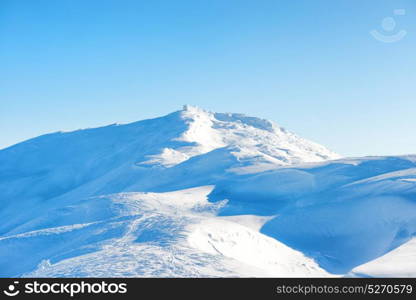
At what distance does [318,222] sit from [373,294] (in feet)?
63.6

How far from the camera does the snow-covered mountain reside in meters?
23.0

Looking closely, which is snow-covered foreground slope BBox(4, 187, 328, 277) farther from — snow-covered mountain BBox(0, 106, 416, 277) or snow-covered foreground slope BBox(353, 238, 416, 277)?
snow-covered foreground slope BBox(353, 238, 416, 277)

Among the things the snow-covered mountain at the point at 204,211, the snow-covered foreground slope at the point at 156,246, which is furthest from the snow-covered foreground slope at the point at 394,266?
the snow-covered foreground slope at the point at 156,246

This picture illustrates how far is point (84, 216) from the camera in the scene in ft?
114

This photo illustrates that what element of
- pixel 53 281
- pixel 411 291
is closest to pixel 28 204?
pixel 53 281

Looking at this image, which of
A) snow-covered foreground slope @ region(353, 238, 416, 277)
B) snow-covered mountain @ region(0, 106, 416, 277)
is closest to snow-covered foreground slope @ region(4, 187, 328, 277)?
snow-covered mountain @ region(0, 106, 416, 277)

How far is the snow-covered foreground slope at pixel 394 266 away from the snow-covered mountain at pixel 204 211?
345 cm

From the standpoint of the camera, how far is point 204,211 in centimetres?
3275

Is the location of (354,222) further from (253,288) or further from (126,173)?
(126,173)

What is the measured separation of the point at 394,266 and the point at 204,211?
1671cm

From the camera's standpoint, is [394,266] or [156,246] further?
[156,246]

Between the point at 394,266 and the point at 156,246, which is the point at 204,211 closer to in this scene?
the point at 156,246

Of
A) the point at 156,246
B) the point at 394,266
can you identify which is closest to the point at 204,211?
the point at 156,246

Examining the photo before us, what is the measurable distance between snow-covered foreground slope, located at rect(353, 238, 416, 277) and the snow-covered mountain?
3.45 meters
